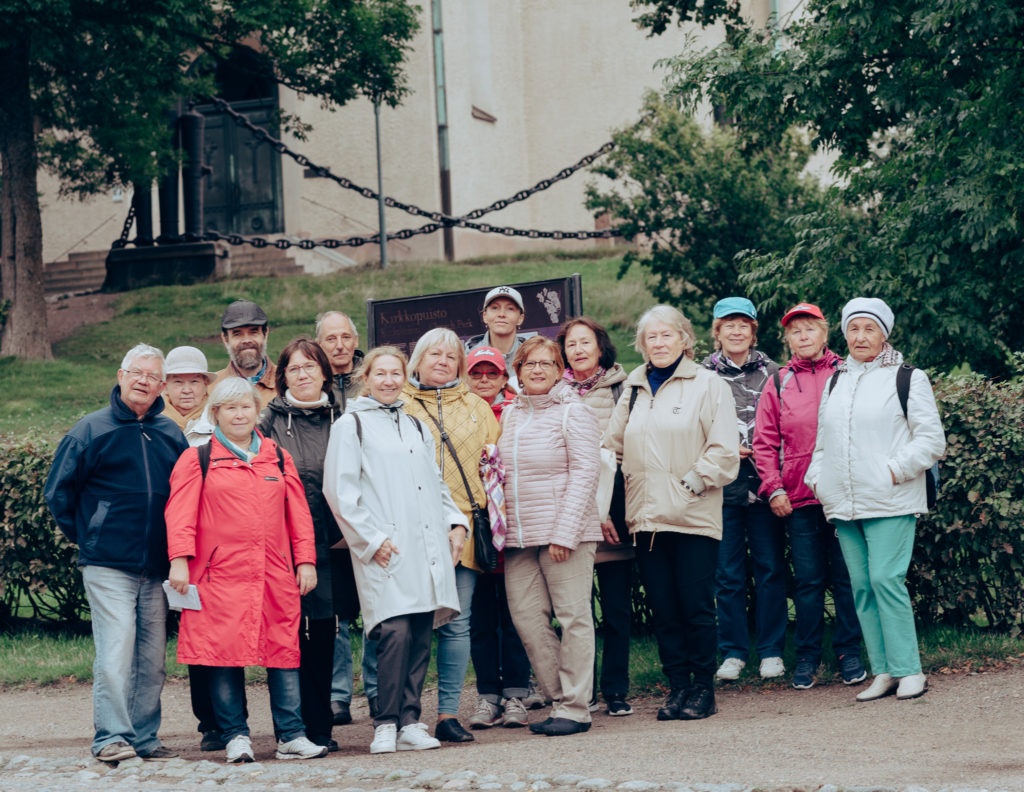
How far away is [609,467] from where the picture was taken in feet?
24.7

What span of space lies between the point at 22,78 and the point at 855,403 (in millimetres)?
16425

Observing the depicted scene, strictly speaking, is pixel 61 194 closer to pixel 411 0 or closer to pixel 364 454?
pixel 411 0

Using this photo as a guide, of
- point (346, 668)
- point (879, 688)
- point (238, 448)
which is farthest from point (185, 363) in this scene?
point (879, 688)

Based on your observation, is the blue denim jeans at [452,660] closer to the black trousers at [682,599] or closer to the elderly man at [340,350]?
the black trousers at [682,599]

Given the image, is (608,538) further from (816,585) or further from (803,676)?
(803,676)

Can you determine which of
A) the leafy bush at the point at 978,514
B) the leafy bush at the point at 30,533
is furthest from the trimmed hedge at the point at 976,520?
the leafy bush at the point at 30,533

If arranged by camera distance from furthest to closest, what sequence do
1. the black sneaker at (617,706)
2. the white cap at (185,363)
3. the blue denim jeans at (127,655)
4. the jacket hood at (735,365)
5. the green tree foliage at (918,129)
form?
the green tree foliage at (918,129) → the jacket hood at (735,365) → the white cap at (185,363) → the black sneaker at (617,706) → the blue denim jeans at (127,655)

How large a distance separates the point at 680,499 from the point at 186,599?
2.40m

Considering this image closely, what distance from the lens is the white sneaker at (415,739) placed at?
691 centimetres

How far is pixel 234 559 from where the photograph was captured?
686cm

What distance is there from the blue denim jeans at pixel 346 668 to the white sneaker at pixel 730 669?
1.86 metres

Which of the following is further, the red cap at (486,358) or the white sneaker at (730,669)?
the white sneaker at (730,669)

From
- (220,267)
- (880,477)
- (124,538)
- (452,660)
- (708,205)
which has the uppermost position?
(220,267)

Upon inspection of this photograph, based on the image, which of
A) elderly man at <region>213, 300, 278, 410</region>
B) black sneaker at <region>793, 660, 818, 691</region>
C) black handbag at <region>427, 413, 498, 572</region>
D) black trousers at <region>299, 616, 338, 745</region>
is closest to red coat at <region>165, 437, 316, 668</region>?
black trousers at <region>299, 616, 338, 745</region>
